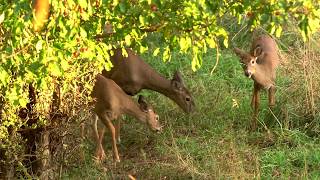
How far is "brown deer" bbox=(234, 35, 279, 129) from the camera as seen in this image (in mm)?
8680

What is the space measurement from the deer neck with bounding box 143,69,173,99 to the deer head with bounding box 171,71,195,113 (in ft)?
0.21

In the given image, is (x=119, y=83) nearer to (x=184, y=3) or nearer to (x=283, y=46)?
(x=283, y=46)

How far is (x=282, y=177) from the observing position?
21.4 ft

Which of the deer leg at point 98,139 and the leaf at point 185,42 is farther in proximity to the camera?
the deer leg at point 98,139

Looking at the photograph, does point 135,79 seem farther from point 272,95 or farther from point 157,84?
point 272,95

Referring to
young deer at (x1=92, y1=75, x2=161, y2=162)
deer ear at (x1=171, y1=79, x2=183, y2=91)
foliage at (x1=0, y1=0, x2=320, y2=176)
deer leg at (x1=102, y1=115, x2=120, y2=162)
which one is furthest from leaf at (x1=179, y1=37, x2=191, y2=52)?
deer ear at (x1=171, y1=79, x2=183, y2=91)

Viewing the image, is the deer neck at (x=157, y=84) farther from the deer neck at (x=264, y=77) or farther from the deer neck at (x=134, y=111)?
the deer neck at (x=264, y=77)

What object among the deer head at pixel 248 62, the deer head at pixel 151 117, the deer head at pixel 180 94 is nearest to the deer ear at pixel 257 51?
the deer head at pixel 248 62

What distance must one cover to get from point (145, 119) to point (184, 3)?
4053 millimetres

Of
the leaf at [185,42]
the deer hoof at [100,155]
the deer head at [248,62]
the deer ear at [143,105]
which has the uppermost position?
the leaf at [185,42]

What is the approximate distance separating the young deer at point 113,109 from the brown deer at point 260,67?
1.29 meters

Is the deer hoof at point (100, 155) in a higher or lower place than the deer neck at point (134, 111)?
lower

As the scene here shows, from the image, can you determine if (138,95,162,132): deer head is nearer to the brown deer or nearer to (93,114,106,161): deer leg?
(93,114,106,161): deer leg

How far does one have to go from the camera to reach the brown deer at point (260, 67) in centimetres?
868
